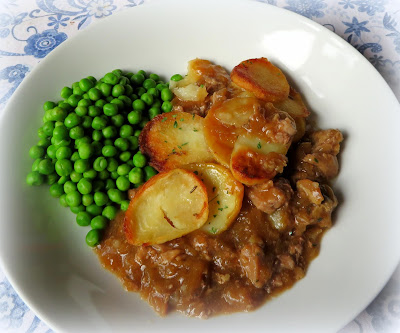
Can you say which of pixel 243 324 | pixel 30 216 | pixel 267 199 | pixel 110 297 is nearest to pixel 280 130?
pixel 267 199

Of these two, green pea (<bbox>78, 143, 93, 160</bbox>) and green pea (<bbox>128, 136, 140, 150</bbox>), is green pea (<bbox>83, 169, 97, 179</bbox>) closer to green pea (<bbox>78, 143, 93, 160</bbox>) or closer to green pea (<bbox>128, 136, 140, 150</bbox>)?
green pea (<bbox>78, 143, 93, 160</bbox>)

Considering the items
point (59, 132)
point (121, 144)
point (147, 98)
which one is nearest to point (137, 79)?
point (147, 98)

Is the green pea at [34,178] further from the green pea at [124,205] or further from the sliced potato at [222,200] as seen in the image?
the sliced potato at [222,200]

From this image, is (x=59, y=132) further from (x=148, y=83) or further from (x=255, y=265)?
(x=255, y=265)

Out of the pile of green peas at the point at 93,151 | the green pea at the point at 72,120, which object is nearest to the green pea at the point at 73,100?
the pile of green peas at the point at 93,151

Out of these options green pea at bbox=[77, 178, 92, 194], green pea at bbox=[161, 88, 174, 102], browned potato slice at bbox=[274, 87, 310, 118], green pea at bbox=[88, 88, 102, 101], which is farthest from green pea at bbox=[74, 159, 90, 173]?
browned potato slice at bbox=[274, 87, 310, 118]

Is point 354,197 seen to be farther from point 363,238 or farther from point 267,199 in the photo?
point 267,199
